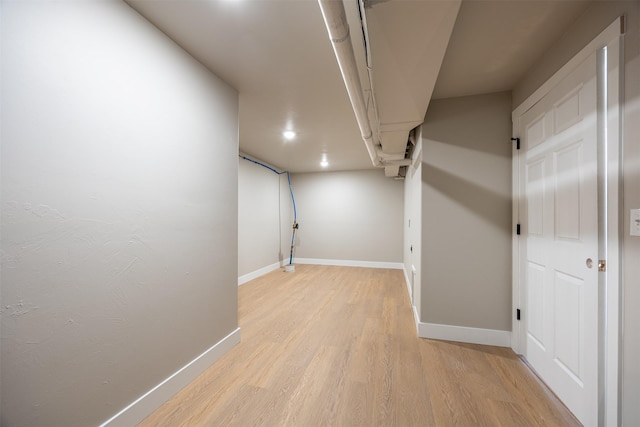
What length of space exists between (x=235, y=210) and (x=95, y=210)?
1041 mm

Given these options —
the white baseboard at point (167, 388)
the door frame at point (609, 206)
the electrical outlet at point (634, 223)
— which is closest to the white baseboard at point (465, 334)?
the door frame at point (609, 206)

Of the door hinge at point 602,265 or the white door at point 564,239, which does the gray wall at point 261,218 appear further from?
the door hinge at point 602,265

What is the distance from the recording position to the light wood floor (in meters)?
1.38

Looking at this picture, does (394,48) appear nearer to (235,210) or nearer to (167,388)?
(235,210)

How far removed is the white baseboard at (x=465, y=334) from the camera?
210 cm

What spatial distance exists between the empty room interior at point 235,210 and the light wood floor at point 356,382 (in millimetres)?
16

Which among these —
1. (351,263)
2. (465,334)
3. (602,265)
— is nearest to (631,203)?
(602,265)

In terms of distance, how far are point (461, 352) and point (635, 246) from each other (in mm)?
1448

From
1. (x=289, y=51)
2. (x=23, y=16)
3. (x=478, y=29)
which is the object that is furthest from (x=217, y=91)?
(x=478, y=29)

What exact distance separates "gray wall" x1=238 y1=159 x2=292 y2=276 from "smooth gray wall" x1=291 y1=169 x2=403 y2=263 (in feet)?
1.43

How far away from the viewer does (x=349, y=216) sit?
5629 mm

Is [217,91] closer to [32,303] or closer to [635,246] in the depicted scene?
[32,303]

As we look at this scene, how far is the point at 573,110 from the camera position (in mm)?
1406

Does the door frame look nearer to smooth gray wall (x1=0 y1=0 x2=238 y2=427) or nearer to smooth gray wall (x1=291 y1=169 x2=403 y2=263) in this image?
smooth gray wall (x1=0 y1=0 x2=238 y2=427)
